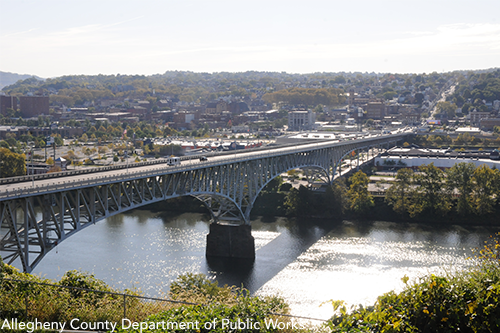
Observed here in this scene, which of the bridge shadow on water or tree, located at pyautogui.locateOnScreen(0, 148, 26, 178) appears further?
tree, located at pyautogui.locateOnScreen(0, 148, 26, 178)

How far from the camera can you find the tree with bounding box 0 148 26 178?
5609 centimetres

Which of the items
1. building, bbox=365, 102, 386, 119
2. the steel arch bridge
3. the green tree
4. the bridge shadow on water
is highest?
building, bbox=365, 102, 386, 119

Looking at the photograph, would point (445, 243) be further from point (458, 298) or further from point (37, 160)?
point (37, 160)

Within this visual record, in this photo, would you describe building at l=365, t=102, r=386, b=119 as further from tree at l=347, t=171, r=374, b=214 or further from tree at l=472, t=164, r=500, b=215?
tree at l=472, t=164, r=500, b=215

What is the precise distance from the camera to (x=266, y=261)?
35.7m

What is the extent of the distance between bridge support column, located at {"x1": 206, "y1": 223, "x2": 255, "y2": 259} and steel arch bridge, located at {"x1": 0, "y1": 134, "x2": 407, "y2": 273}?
0.83 metres

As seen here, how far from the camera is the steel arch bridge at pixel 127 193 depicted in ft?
67.2

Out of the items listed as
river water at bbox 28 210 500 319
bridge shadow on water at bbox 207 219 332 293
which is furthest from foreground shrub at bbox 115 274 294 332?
bridge shadow on water at bbox 207 219 332 293

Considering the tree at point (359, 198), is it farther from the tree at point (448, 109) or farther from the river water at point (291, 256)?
the tree at point (448, 109)

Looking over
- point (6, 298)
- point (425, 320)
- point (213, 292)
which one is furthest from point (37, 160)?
point (425, 320)

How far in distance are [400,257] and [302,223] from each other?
42.6ft

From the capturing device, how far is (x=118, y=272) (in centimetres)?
3136

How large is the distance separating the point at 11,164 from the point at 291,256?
3508cm

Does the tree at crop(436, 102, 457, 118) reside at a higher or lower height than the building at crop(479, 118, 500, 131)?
higher
